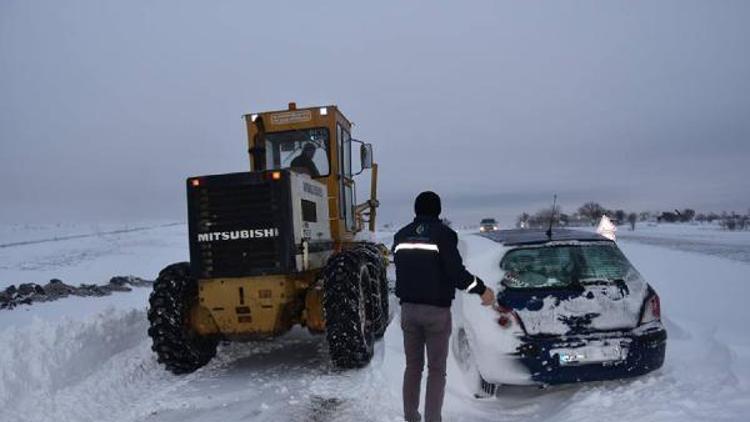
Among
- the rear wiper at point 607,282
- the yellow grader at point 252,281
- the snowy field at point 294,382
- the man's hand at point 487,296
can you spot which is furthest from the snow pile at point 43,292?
the rear wiper at point 607,282

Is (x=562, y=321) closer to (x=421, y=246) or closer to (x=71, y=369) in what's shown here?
(x=421, y=246)

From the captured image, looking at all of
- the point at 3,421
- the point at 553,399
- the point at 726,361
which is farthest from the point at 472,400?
the point at 3,421

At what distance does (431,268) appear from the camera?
15.1 feet

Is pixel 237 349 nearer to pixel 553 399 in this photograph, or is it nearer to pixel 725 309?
pixel 553 399

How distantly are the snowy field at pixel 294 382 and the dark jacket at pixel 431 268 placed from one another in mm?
1148

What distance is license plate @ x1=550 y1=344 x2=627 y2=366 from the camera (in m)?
4.92

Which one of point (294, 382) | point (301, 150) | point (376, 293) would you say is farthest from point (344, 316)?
point (301, 150)

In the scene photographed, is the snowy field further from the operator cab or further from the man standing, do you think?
the operator cab

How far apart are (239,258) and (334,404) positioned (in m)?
2.07

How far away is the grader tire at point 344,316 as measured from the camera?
22.0ft

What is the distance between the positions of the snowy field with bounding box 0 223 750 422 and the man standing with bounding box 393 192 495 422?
58 centimetres

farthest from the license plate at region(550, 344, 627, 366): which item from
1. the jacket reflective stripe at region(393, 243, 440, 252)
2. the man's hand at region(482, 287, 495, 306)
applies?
the jacket reflective stripe at region(393, 243, 440, 252)

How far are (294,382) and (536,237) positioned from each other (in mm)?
→ 2981

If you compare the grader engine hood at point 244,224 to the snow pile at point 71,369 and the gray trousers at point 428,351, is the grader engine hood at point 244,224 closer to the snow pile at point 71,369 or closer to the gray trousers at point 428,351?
the snow pile at point 71,369
